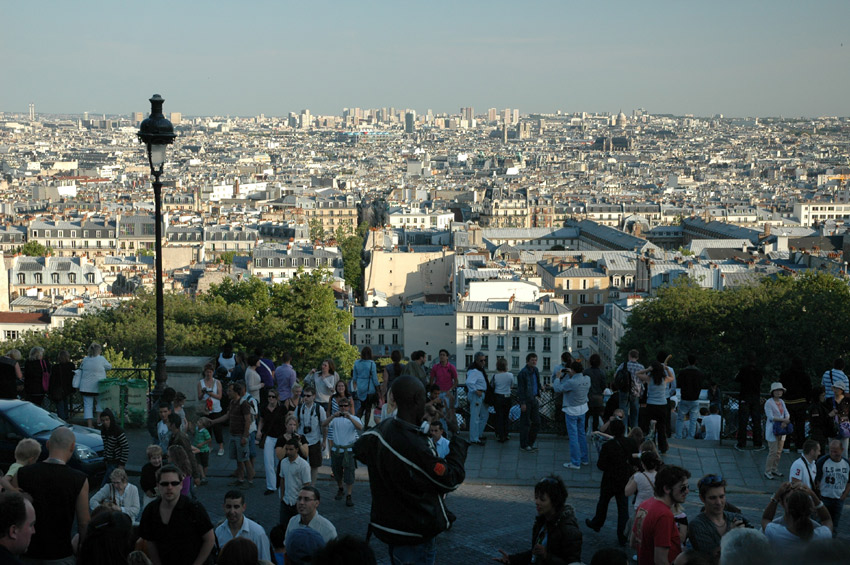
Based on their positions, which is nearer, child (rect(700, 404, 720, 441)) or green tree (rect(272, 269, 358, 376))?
child (rect(700, 404, 720, 441))

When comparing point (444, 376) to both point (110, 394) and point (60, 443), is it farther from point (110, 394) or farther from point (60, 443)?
point (60, 443)

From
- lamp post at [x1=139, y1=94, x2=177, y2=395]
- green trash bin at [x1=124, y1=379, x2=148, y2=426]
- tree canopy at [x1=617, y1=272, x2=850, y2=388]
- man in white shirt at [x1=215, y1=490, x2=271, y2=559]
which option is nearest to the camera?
man in white shirt at [x1=215, y1=490, x2=271, y2=559]

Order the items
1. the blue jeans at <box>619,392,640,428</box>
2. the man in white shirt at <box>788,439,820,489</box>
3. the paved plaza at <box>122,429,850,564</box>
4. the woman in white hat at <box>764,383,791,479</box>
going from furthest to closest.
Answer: the blue jeans at <box>619,392,640,428</box>, the woman in white hat at <box>764,383,791,479</box>, the paved plaza at <box>122,429,850,564</box>, the man in white shirt at <box>788,439,820,489</box>

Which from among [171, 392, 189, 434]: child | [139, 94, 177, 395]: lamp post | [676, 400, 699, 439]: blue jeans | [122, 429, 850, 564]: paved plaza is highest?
[139, 94, 177, 395]: lamp post

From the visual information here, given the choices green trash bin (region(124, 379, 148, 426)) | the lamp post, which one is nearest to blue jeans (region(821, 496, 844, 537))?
the lamp post

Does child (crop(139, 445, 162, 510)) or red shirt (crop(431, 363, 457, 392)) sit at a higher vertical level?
red shirt (crop(431, 363, 457, 392))

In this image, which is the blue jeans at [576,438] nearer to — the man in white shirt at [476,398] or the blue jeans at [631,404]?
the blue jeans at [631,404]

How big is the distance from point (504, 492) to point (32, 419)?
4.46 metres

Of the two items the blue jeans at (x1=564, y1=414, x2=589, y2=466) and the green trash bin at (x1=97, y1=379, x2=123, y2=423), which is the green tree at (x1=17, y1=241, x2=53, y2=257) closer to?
the green trash bin at (x1=97, y1=379, x2=123, y2=423)

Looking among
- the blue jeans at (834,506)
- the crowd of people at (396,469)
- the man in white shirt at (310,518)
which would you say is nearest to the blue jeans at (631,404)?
the crowd of people at (396,469)

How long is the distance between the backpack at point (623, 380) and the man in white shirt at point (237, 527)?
5561 millimetres

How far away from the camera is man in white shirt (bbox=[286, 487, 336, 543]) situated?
23.9 ft

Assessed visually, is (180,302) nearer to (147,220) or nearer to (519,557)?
(519,557)

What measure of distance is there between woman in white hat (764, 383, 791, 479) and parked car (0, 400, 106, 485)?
6.50 metres
